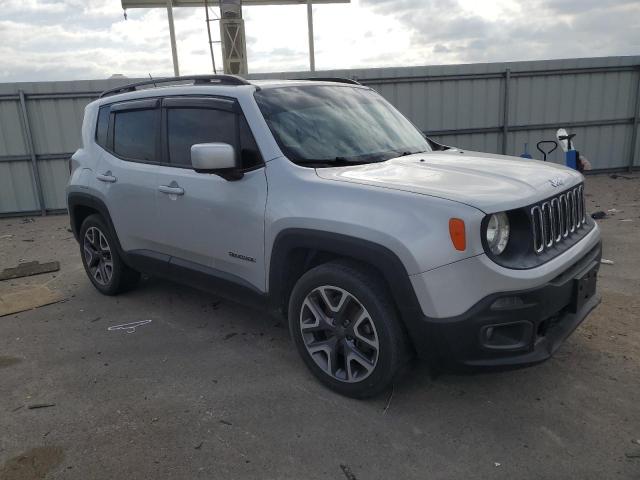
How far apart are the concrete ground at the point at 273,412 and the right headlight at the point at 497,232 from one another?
1.02 metres

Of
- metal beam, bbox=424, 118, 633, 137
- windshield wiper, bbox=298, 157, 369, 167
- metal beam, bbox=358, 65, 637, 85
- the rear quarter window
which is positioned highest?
metal beam, bbox=358, 65, 637, 85

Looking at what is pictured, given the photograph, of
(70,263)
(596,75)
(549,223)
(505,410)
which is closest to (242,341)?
(505,410)

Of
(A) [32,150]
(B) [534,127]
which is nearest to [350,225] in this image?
(A) [32,150]

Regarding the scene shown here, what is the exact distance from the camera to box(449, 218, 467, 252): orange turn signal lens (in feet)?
8.13

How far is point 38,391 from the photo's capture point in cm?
342

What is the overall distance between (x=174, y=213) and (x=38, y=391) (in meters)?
1.53

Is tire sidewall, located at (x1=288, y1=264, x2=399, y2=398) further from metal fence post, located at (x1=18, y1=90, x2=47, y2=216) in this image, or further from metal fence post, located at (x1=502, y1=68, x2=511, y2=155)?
metal fence post, located at (x1=502, y1=68, x2=511, y2=155)

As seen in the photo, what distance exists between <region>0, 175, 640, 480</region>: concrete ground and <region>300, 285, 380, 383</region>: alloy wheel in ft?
0.70

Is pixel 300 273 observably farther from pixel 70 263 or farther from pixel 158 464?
pixel 70 263

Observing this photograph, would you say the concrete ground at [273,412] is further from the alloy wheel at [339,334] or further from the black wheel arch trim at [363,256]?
the black wheel arch trim at [363,256]

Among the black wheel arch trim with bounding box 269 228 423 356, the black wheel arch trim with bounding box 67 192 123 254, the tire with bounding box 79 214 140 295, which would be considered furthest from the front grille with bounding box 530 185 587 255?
the tire with bounding box 79 214 140 295

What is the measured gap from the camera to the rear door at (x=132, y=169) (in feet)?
13.9

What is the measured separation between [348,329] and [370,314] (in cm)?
25

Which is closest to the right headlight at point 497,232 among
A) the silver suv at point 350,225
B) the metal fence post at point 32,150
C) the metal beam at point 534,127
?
the silver suv at point 350,225
